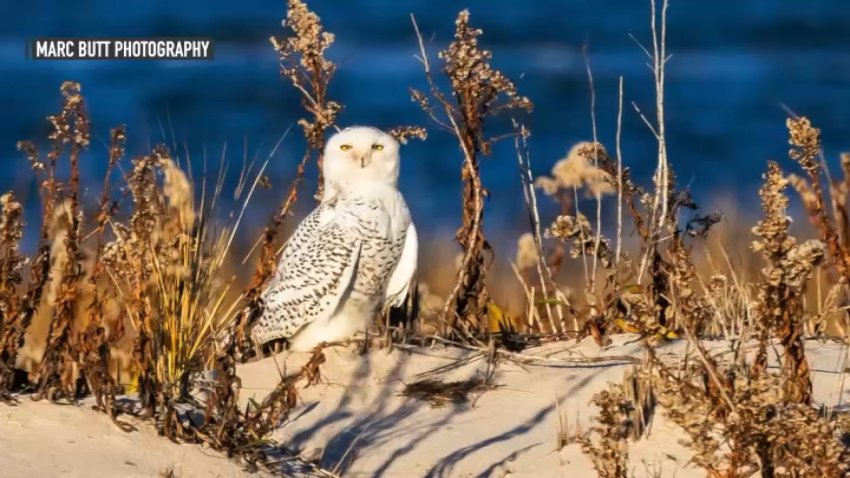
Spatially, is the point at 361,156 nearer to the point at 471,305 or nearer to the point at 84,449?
the point at 471,305

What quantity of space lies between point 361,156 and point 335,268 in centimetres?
43

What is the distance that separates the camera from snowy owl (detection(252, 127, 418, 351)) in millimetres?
5598

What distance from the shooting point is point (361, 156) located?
18.3 ft

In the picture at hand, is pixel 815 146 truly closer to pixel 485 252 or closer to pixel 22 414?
pixel 485 252

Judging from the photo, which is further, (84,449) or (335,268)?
(335,268)

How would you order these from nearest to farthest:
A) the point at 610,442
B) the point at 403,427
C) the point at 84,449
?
the point at 610,442 < the point at 84,449 < the point at 403,427

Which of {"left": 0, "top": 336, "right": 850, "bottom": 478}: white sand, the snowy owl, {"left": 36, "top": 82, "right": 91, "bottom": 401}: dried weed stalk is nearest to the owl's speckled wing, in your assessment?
the snowy owl

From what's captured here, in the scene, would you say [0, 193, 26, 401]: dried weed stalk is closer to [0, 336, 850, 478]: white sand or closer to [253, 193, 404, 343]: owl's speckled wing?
[0, 336, 850, 478]: white sand

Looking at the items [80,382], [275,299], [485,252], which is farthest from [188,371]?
[485,252]

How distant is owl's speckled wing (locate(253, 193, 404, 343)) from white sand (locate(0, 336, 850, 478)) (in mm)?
199

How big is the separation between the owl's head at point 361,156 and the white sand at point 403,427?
2.35ft

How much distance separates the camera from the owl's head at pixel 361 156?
18.4 ft

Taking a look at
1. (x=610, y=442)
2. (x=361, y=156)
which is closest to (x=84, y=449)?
(x=610, y=442)

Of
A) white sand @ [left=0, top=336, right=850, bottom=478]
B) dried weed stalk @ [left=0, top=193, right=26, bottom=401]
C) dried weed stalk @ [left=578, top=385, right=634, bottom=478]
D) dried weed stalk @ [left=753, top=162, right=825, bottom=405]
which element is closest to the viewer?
dried weed stalk @ [left=578, top=385, right=634, bottom=478]
